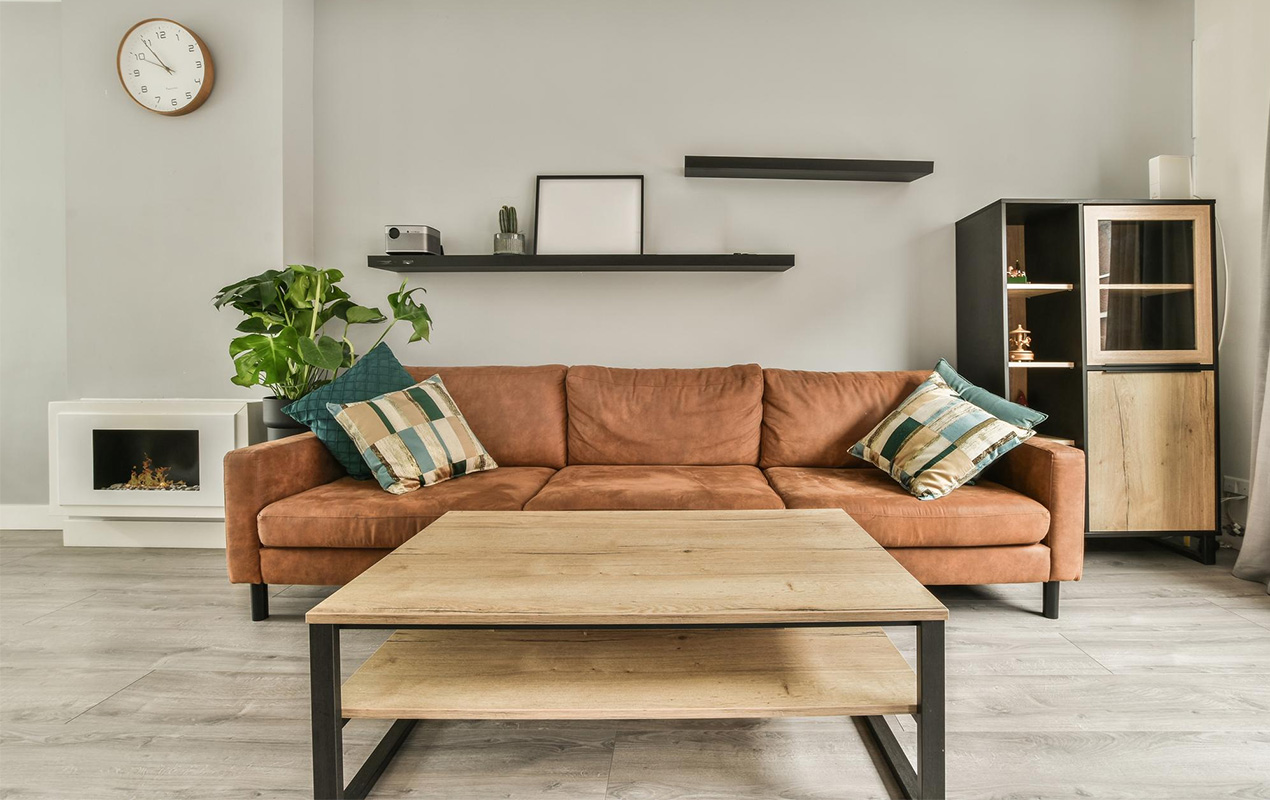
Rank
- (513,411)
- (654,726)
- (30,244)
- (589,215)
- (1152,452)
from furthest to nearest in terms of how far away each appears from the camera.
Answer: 1. (30,244)
2. (589,215)
3. (513,411)
4. (1152,452)
5. (654,726)

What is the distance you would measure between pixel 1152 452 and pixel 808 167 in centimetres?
187

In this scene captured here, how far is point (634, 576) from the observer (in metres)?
1.33

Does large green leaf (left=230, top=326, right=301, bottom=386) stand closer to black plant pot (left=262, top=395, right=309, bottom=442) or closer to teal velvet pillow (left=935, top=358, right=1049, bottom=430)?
black plant pot (left=262, top=395, right=309, bottom=442)

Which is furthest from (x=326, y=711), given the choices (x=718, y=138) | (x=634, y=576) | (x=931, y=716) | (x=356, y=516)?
(x=718, y=138)

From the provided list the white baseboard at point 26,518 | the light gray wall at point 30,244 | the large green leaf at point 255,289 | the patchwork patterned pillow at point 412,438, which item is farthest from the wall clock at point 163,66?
the white baseboard at point 26,518

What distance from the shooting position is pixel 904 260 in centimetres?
318

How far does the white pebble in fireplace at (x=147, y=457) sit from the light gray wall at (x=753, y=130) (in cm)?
115

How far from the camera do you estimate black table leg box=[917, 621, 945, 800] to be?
1.18m

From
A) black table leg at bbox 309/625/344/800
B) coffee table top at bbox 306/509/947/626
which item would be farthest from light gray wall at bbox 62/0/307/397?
black table leg at bbox 309/625/344/800

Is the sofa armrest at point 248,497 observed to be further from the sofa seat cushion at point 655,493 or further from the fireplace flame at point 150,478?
the fireplace flame at point 150,478

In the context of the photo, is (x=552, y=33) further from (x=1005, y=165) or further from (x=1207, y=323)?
(x=1207, y=323)

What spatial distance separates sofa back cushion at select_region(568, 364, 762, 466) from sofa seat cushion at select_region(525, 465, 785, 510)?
27 centimetres

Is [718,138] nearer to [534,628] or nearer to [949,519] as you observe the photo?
[949,519]

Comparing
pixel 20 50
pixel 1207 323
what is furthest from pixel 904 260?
pixel 20 50
